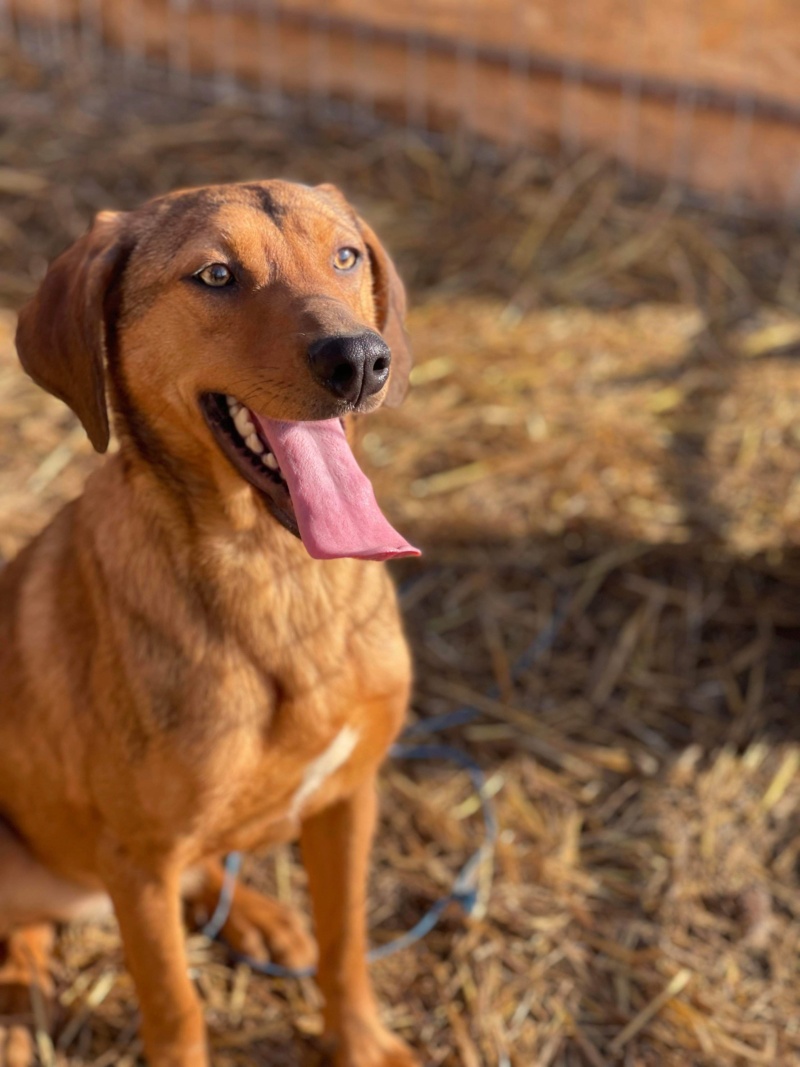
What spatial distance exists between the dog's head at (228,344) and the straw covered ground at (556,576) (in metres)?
1.76

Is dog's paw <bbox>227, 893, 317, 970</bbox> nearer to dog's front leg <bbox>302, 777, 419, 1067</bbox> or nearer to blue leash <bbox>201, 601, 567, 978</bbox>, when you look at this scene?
blue leash <bbox>201, 601, 567, 978</bbox>

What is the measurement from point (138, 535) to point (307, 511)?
511 millimetres

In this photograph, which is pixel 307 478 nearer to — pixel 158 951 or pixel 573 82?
pixel 158 951

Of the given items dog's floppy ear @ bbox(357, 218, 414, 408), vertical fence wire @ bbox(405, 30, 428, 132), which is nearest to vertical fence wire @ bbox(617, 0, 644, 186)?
vertical fence wire @ bbox(405, 30, 428, 132)

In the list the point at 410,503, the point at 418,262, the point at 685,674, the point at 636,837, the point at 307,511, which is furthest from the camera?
the point at 418,262

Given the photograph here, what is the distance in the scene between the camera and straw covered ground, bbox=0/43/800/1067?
3.90 meters

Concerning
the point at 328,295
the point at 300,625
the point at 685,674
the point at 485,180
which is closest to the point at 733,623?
the point at 685,674

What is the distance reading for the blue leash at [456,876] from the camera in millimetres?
4035

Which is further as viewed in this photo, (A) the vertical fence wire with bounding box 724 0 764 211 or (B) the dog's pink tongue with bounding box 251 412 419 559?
(A) the vertical fence wire with bounding box 724 0 764 211

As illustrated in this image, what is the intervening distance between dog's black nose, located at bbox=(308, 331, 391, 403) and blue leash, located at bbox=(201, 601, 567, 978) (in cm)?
198

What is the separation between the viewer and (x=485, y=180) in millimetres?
7578

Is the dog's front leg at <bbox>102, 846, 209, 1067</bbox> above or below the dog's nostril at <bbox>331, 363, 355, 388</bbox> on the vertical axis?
below

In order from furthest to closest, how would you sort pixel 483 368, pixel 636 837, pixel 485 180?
pixel 485 180 < pixel 483 368 < pixel 636 837

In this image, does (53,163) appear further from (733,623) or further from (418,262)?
(733,623)
